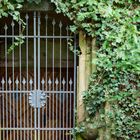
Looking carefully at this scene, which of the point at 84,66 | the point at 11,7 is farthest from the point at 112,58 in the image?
the point at 11,7

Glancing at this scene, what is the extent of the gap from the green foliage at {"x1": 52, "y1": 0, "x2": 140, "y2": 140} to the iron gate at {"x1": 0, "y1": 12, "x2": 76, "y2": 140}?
0.47m

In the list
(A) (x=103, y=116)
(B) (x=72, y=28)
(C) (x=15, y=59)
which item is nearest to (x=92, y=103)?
(A) (x=103, y=116)

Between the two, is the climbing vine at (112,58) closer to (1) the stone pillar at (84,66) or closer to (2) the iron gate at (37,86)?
(1) the stone pillar at (84,66)

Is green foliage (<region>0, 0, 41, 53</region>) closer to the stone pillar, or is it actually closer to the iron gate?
the iron gate

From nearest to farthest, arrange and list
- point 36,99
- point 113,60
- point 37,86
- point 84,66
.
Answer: point 113,60
point 84,66
point 36,99
point 37,86

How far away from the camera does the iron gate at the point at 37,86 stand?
611 cm

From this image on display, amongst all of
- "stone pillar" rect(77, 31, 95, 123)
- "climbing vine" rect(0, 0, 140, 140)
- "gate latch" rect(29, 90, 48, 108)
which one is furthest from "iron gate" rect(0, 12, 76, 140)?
"climbing vine" rect(0, 0, 140, 140)

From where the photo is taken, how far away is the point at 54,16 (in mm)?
6355

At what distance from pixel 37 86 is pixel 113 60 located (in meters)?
1.54

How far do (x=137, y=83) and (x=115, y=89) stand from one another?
0.34 m

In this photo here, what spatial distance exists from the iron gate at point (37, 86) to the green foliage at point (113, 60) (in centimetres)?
47

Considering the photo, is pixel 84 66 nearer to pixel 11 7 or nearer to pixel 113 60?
pixel 113 60

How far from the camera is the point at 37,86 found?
635 centimetres

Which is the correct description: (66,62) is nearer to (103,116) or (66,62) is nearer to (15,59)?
(15,59)
